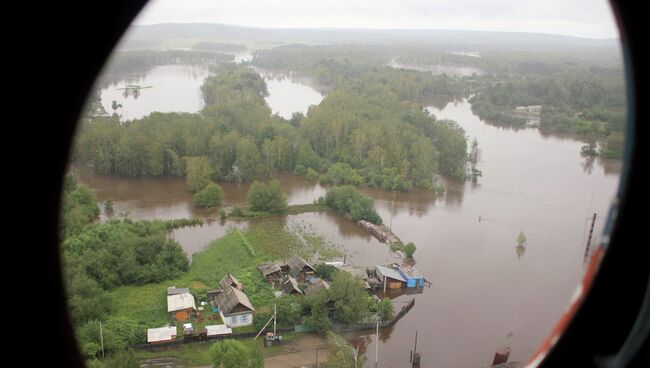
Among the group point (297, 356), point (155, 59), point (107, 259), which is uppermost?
point (155, 59)

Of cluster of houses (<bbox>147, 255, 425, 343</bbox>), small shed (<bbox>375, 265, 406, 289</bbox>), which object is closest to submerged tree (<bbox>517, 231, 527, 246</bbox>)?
cluster of houses (<bbox>147, 255, 425, 343</bbox>)

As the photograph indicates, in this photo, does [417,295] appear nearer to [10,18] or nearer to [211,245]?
[211,245]

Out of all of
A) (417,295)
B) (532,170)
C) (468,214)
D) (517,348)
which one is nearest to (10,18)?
(517,348)

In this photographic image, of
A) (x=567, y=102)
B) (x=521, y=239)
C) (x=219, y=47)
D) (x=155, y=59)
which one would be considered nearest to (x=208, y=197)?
(x=521, y=239)

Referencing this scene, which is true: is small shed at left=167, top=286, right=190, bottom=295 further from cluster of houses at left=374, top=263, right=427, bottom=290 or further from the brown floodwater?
cluster of houses at left=374, top=263, right=427, bottom=290

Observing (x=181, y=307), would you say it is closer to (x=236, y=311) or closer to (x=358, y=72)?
(x=236, y=311)

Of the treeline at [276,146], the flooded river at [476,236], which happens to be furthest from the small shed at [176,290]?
the treeline at [276,146]

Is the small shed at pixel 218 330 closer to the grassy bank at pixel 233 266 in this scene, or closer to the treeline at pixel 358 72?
the grassy bank at pixel 233 266
